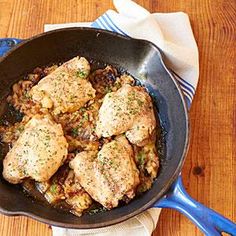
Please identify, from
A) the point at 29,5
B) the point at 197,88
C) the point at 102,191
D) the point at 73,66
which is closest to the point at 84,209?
the point at 102,191

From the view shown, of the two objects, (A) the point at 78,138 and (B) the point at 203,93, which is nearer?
(A) the point at 78,138

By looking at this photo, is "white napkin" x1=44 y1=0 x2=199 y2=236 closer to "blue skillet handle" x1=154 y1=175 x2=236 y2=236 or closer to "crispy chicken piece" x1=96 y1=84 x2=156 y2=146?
"crispy chicken piece" x1=96 y1=84 x2=156 y2=146

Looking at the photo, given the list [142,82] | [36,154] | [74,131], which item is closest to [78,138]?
[74,131]

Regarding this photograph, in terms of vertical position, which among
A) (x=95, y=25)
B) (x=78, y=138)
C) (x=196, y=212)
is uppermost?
(x=95, y=25)

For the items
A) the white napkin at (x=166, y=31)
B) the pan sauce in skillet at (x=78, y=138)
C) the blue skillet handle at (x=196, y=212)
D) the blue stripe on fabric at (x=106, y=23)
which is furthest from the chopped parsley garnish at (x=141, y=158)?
the blue stripe on fabric at (x=106, y=23)

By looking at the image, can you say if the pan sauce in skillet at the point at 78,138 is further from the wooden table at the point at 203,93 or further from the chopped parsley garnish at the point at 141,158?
the wooden table at the point at 203,93

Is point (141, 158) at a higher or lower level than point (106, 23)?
lower

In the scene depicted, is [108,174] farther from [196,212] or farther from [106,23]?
[106,23]
